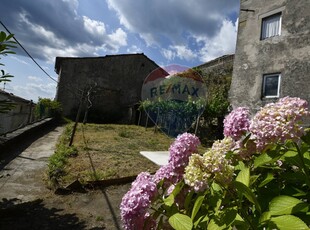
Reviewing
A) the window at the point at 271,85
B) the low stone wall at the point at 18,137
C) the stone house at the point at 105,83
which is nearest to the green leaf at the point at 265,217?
the low stone wall at the point at 18,137

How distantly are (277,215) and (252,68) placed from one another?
1097 cm

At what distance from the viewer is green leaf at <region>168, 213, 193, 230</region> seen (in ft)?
3.22

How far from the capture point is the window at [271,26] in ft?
34.1

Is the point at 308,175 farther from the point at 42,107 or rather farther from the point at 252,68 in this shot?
the point at 42,107

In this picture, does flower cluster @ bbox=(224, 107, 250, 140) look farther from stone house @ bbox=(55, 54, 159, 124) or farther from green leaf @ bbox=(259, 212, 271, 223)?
stone house @ bbox=(55, 54, 159, 124)

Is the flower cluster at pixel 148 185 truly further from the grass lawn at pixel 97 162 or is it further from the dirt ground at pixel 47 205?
the grass lawn at pixel 97 162

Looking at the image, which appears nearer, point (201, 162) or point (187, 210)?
point (201, 162)

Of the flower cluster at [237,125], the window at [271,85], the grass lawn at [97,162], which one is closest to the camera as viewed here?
the flower cluster at [237,125]

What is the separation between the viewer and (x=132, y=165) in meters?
7.48

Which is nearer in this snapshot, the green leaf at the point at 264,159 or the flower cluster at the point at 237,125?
the green leaf at the point at 264,159

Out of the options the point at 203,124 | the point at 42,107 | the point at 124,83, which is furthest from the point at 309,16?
the point at 124,83

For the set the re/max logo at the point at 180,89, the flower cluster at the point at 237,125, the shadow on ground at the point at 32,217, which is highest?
the re/max logo at the point at 180,89

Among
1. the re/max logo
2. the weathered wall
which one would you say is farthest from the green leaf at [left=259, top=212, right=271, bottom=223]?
the weathered wall

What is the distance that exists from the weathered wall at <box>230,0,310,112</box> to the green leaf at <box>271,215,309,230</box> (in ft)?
30.5
